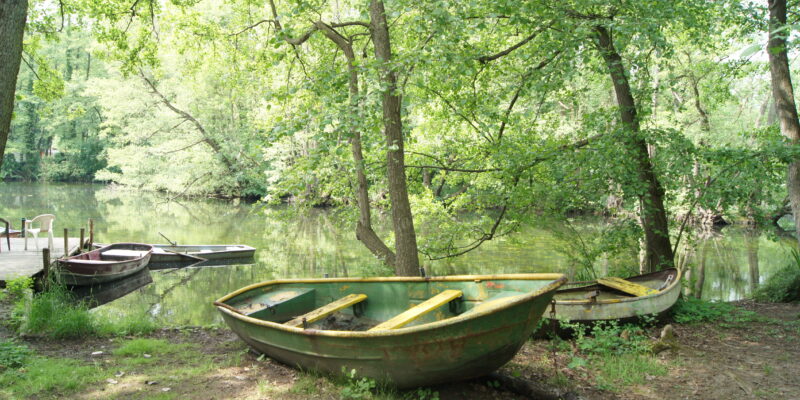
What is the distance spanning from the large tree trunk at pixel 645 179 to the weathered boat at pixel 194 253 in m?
11.4

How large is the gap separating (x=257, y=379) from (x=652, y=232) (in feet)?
22.8

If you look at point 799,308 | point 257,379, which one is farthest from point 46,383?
point 799,308

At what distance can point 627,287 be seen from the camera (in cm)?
706

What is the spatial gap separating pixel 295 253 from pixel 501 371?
12.4 m

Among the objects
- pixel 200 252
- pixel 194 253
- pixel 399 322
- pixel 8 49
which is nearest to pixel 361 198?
pixel 399 322

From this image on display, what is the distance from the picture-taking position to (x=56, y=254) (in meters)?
11.9

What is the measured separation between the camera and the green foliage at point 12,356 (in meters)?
4.82

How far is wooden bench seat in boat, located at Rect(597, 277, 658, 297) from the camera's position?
6887mm

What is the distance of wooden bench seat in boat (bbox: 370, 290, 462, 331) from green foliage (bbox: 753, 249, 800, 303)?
6753 millimetres

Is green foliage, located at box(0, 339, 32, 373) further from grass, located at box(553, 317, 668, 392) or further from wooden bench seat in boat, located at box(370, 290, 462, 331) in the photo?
grass, located at box(553, 317, 668, 392)

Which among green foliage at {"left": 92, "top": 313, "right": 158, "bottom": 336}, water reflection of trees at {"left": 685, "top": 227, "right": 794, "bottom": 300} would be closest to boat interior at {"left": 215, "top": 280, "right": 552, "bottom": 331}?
green foliage at {"left": 92, "top": 313, "right": 158, "bottom": 336}

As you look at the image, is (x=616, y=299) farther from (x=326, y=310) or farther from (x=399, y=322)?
(x=326, y=310)

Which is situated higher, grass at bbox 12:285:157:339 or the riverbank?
grass at bbox 12:285:157:339

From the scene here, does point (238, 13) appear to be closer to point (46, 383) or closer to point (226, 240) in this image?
point (46, 383)
